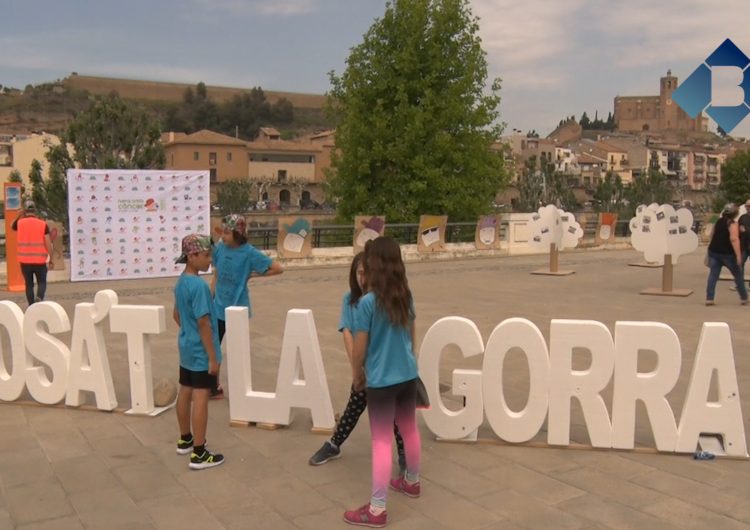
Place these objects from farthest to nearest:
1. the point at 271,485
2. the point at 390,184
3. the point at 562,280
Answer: the point at 390,184 < the point at 562,280 < the point at 271,485

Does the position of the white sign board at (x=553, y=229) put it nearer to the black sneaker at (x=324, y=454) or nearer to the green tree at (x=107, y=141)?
the black sneaker at (x=324, y=454)

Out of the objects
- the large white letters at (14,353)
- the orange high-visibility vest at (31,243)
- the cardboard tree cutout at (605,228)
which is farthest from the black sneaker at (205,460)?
the cardboard tree cutout at (605,228)

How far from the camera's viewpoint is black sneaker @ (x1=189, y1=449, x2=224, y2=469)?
451cm

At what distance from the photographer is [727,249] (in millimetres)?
11523

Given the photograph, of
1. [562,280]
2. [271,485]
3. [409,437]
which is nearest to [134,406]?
[271,485]

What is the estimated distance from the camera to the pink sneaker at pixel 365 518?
367 centimetres

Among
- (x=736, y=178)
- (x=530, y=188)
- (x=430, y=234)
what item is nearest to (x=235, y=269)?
(x=430, y=234)

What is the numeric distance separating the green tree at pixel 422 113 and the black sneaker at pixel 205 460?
66.1 feet

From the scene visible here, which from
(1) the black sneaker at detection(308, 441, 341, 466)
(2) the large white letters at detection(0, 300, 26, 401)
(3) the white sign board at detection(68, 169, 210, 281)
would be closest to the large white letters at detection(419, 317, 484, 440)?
(1) the black sneaker at detection(308, 441, 341, 466)

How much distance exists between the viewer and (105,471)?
14.9ft

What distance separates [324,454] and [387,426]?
1015 mm

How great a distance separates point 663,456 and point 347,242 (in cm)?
1793

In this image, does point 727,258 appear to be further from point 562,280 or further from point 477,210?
point 477,210

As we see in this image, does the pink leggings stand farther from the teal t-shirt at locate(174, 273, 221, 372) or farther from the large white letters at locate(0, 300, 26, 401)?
the large white letters at locate(0, 300, 26, 401)
